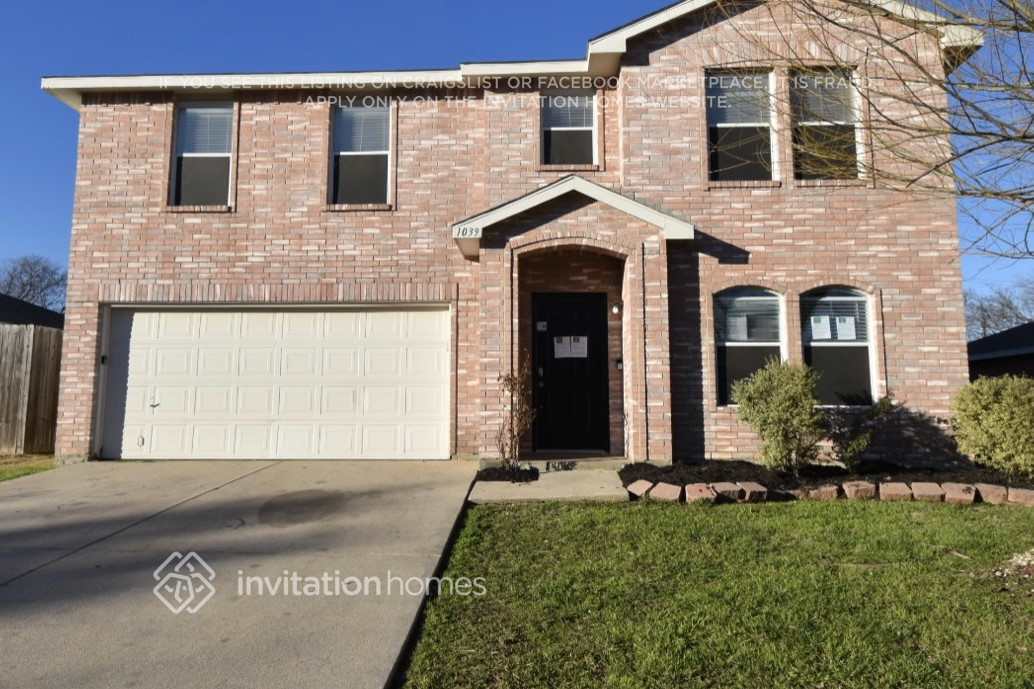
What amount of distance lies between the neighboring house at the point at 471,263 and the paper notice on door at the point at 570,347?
0.04 meters

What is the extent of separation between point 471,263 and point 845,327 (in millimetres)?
5396

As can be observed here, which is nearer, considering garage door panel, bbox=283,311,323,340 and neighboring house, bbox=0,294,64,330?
garage door panel, bbox=283,311,323,340

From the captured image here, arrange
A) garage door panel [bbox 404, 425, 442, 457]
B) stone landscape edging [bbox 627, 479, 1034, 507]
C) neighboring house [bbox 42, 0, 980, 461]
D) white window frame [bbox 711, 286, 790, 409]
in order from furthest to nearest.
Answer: garage door panel [bbox 404, 425, 442, 457], white window frame [bbox 711, 286, 790, 409], neighboring house [bbox 42, 0, 980, 461], stone landscape edging [bbox 627, 479, 1034, 507]

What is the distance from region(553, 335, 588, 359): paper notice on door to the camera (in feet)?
28.0

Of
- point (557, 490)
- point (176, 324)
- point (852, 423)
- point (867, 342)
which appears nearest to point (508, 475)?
point (557, 490)

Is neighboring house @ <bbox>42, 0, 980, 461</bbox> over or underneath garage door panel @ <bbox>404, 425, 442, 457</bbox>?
over

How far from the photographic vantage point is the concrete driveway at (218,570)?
2.96 metres

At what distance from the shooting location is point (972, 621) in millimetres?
3340

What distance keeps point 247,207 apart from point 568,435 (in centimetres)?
604

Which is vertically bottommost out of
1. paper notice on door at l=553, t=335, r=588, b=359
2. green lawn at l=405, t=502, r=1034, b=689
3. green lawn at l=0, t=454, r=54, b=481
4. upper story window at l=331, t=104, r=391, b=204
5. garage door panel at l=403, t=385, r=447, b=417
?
green lawn at l=405, t=502, r=1034, b=689

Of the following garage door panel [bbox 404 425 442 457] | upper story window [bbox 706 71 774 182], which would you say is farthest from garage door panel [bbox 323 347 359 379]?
upper story window [bbox 706 71 774 182]

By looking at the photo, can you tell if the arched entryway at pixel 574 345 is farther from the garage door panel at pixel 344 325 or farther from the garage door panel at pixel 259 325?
the garage door panel at pixel 259 325

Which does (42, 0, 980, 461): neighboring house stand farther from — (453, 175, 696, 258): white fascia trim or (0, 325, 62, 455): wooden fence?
(0, 325, 62, 455): wooden fence

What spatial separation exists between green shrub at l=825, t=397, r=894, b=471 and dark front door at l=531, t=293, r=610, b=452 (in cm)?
295
